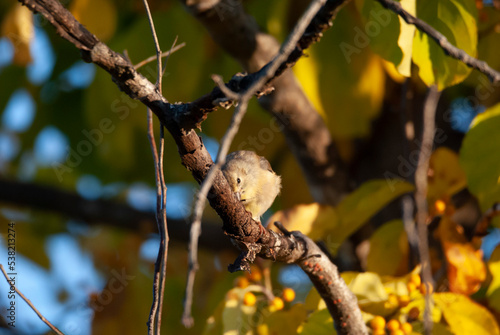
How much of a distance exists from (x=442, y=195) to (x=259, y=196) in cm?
83

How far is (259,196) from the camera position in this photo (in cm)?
257

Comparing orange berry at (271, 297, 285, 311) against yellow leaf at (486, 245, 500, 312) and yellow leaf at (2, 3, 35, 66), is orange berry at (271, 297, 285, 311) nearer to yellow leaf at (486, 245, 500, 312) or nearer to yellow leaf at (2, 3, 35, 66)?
yellow leaf at (486, 245, 500, 312)

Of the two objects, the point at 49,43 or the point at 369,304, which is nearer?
the point at 369,304

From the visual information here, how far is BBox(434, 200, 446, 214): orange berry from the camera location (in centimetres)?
232

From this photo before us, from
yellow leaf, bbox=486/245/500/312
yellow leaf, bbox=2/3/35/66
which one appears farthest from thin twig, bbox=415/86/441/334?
yellow leaf, bbox=2/3/35/66

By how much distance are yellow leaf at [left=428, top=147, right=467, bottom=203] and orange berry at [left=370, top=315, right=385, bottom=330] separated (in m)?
0.66

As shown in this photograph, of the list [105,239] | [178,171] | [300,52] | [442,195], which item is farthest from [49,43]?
[300,52]

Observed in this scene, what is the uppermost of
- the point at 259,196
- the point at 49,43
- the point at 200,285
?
the point at 49,43

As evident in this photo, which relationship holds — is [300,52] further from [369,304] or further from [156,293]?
[369,304]

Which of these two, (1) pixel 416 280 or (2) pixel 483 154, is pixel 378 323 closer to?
(1) pixel 416 280

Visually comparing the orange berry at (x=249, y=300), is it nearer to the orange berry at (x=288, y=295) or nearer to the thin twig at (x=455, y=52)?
the orange berry at (x=288, y=295)

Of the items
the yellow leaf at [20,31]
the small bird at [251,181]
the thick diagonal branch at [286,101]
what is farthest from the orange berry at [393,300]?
the yellow leaf at [20,31]

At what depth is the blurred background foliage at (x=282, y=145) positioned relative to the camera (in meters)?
2.04

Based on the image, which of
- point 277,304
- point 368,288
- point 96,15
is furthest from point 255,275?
point 96,15
